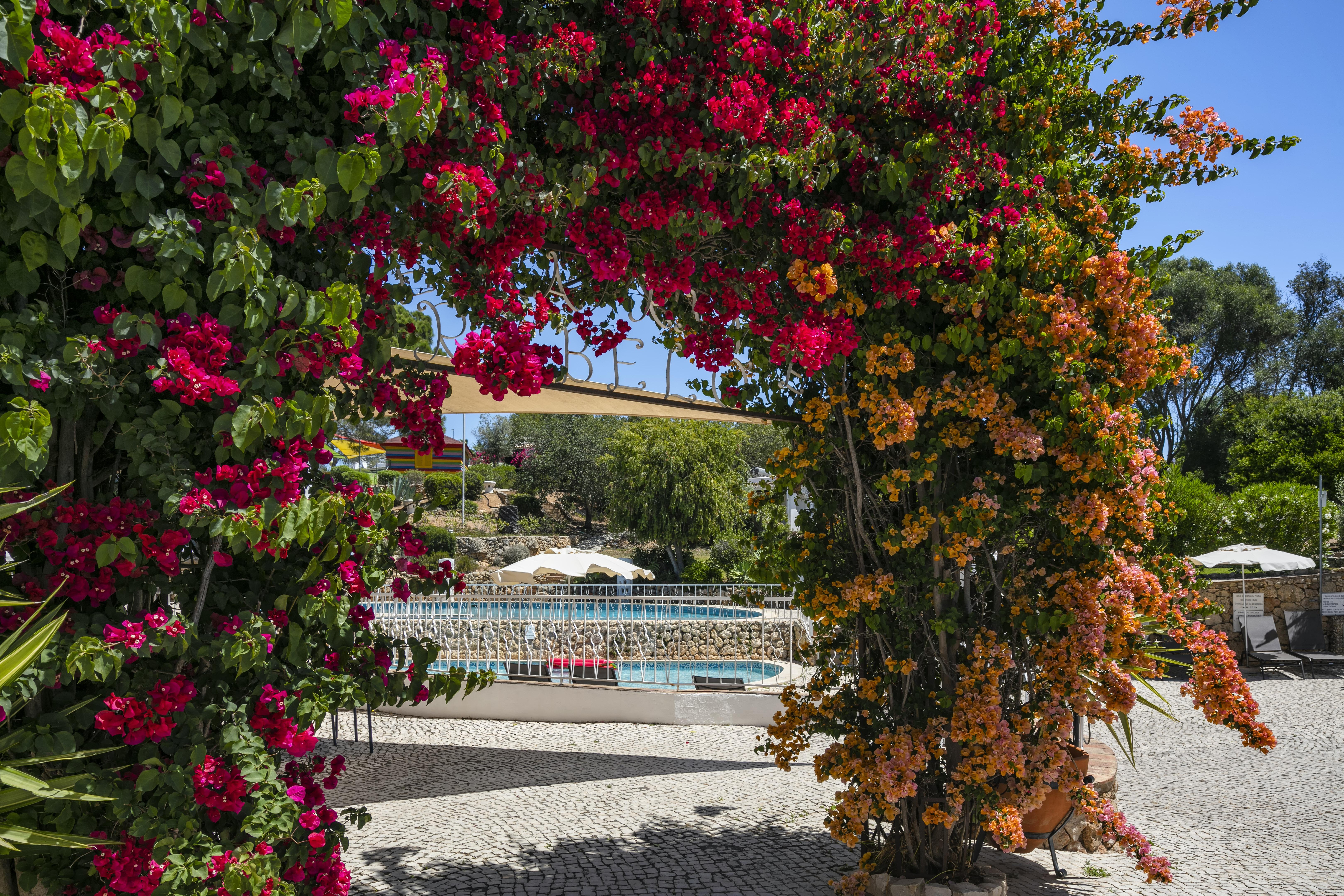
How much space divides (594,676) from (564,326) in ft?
22.4

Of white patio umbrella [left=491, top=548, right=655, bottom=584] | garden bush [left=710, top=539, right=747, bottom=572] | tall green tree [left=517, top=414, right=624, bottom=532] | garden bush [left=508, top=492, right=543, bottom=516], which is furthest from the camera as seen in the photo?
garden bush [left=508, top=492, right=543, bottom=516]

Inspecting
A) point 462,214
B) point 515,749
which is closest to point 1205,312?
point 515,749

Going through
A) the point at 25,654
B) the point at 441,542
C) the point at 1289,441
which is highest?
the point at 1289,441

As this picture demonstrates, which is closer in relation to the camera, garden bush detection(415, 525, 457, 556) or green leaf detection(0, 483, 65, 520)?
green leaf detection(0, 483, 65, 520)

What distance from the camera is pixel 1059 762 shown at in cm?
375

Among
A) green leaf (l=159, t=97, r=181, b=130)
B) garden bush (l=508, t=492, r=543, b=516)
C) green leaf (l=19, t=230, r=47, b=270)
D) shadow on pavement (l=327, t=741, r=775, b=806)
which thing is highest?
garden bush (l=508, t=492, r=543, b=516)

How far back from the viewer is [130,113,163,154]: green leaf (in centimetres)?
185

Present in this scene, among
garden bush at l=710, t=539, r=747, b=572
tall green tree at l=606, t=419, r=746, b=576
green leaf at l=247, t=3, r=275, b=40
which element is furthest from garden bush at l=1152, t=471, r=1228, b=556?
green leaf at l=247, t=3, r=275, b=40

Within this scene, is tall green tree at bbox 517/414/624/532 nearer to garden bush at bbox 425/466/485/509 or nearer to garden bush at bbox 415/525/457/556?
garden bush at bbox 425/466/485/509

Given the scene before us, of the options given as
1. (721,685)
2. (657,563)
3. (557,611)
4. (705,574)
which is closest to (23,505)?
(721,685)

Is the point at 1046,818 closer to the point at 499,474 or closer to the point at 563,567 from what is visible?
the point at 563,567

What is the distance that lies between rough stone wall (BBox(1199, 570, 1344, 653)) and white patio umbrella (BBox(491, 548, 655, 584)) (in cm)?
970

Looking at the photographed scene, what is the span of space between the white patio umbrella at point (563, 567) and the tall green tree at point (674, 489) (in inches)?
289

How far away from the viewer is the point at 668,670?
9781 millimetres
